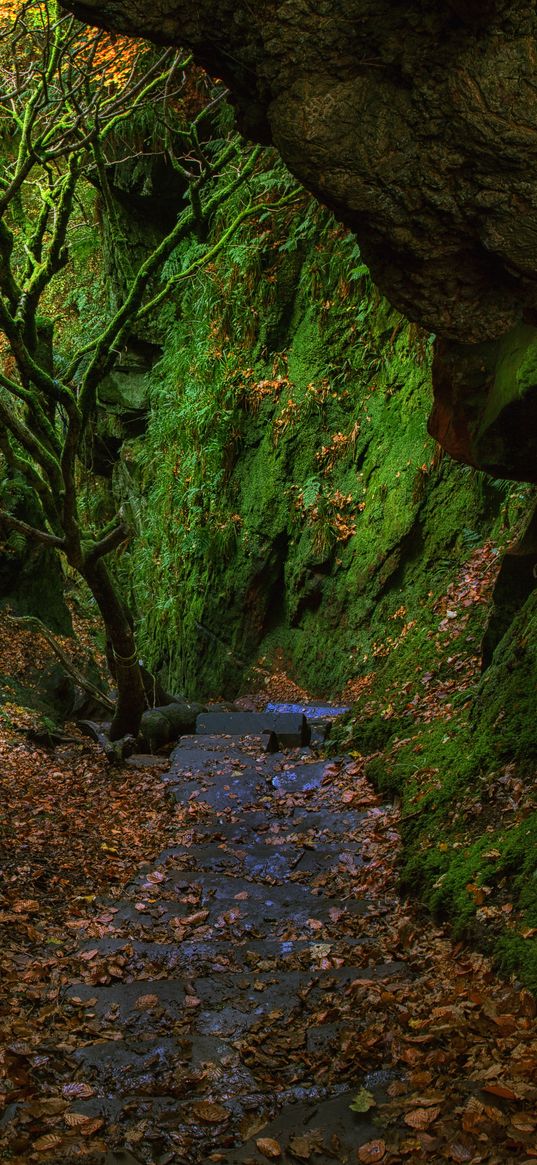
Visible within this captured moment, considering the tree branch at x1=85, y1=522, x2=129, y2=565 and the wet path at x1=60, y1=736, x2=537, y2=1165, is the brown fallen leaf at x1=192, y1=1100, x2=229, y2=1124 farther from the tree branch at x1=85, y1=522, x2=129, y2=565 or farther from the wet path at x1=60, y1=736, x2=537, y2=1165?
the tree branch at x1=85, y1=522, x2=129, y2=565

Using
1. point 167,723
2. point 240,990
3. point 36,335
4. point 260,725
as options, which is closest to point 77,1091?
point 240,990

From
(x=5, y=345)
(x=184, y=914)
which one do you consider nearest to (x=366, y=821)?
(x=184, y=914)

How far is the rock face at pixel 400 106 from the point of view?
3533 millimetres

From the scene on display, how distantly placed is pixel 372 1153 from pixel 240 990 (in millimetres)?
1563

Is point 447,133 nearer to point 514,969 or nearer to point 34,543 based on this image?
point 514,969

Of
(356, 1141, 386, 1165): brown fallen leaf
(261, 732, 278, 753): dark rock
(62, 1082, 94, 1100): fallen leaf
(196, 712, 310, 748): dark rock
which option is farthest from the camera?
(196, 712, 310, 748): dark rock

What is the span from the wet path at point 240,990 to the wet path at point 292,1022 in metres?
0.01

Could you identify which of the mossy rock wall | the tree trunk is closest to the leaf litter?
the tree trunk

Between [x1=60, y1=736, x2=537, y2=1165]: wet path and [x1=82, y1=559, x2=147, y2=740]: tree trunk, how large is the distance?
10.8 feet

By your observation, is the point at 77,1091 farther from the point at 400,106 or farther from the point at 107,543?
the point at 107,543

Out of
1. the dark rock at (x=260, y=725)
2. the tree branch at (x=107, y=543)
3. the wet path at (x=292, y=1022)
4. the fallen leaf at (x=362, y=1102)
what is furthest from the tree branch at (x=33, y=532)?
the fallen leaf at (x=362, y=1102)

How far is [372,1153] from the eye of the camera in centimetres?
282

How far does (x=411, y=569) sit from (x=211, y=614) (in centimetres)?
589

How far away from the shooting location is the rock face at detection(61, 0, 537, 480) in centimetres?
353
